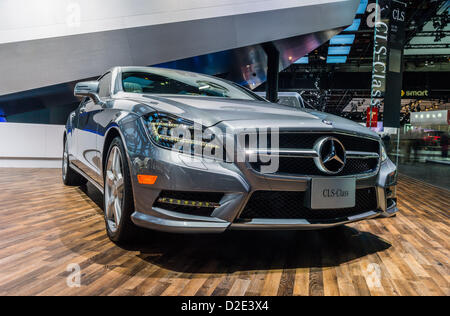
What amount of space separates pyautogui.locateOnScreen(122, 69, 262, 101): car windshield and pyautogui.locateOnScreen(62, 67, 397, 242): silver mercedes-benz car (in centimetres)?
49

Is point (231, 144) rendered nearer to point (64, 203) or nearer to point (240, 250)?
point (240, 250)

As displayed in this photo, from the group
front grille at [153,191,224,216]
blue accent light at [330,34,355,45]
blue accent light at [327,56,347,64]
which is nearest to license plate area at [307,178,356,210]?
front grille at [153,191,224,216]

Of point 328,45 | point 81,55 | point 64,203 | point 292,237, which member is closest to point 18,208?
point 64,203

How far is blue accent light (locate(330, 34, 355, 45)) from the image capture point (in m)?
14.2

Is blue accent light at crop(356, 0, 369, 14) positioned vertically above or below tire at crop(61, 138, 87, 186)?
above

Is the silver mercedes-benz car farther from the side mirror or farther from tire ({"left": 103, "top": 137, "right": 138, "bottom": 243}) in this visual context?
the side mirror

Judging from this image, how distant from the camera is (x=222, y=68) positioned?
10492 mm

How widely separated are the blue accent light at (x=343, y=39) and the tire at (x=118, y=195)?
14.0 meters

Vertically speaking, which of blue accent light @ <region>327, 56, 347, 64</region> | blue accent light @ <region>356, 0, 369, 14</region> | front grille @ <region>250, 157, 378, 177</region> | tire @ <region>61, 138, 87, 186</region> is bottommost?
tire @ <region>61, 138, 87, 186</region>

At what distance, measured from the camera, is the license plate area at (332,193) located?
1786mm

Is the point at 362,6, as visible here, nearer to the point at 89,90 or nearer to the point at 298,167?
the point at 89,90

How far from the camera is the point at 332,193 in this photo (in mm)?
1830

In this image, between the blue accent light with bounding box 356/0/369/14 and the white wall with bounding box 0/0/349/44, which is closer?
the white wall with bounding box 0/0/349/44
